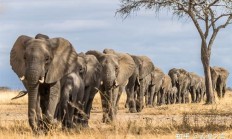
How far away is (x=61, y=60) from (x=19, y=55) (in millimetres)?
886

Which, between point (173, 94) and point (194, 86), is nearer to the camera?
point (173, 94)

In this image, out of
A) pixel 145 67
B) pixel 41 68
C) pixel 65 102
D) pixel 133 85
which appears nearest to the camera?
pixel 41 68

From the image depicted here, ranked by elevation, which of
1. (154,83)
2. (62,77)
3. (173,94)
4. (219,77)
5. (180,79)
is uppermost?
(62,77)

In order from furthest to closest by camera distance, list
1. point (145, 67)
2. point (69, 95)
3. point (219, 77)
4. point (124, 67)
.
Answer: point (219, 77), point (145, 67), point (124, 67), point (69, 95)

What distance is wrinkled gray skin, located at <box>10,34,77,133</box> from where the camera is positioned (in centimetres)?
1263

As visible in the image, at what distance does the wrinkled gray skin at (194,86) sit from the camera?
4937cm

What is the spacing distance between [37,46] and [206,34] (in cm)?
2012

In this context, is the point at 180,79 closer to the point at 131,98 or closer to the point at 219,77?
the point at 219,77

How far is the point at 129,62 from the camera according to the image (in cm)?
2122

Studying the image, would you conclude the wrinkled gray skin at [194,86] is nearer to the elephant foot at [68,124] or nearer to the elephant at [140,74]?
the elephant at [140,74]

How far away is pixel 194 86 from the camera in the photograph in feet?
164

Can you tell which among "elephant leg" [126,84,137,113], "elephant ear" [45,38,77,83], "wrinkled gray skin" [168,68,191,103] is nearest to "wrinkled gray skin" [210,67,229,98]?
"wrinkled gray skin" [168,68,191,103]

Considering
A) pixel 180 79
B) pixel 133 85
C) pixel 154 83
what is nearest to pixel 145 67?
pixel 133 85

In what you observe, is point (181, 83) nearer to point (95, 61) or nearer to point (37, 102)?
point (95, 61)
